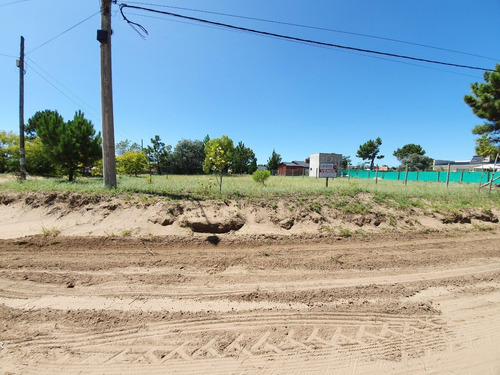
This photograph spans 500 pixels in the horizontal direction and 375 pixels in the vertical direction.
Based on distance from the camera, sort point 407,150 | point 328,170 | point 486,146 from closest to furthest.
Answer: point 328,170 → point 486,146 → point 407,150

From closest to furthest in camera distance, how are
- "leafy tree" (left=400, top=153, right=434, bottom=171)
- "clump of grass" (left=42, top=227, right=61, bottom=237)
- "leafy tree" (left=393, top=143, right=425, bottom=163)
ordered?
"clump of grass" (left=42, top=227, right=61, bottom=237) → "leafy tree" (left=400, top=153, right=434, bottom=171) → "leafy tree" (left=393, top=143, right=425, bottom=163)

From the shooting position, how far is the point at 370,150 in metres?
61.2

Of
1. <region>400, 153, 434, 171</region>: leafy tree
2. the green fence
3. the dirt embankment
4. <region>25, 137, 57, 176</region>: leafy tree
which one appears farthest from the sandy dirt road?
<region>400, 153, 434, 171</region>: leafy tree

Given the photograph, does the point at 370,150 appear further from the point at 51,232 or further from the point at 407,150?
the point at 51,232

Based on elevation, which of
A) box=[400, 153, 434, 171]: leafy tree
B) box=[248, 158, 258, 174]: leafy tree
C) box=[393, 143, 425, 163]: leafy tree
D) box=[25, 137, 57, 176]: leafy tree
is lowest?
box=[25, 137, 57, 176]: leafy tree

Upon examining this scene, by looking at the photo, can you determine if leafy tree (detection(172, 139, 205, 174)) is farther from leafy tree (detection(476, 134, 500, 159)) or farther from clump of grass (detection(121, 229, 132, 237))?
clump of grass (detection(121, 229, 132, 237))

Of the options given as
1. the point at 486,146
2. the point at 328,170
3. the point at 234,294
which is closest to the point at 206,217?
the point at 234,294

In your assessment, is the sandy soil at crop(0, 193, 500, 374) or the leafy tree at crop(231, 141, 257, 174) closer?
the sandy soil at crop(0, 193, 500, 374)

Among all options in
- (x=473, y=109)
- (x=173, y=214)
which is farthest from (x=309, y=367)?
(x=473, y=109)

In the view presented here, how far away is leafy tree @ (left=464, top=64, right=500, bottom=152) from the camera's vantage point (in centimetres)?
1346

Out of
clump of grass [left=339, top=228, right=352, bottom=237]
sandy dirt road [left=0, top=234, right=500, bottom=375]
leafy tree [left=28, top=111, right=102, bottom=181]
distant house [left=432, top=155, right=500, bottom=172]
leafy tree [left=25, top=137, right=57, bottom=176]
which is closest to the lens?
sandy dirt road [left=0, top=234, right=500, bottom=375]

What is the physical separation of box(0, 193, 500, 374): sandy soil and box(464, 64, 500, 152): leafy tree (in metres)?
12.8

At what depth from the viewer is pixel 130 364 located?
2.17 metres

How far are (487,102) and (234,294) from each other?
20.0 m
